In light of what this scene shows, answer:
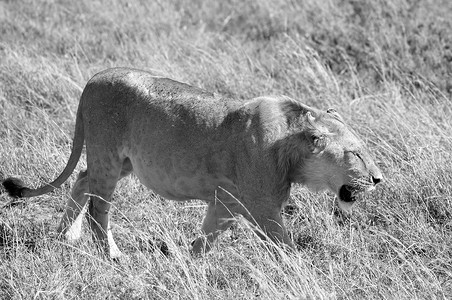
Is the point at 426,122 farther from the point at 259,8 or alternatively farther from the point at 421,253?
the point at 259,8

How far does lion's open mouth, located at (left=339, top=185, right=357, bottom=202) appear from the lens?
4723 millimetres

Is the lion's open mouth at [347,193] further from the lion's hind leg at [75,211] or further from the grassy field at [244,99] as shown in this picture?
the lion's hind leg at [75,211]

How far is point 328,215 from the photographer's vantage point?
5488 mm

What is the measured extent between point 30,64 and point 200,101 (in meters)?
3.87

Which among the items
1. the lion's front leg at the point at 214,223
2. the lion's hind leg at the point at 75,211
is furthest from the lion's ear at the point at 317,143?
the lion's hind leg at the point at 75,211

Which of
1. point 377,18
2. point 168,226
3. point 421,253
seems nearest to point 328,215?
point 421,253

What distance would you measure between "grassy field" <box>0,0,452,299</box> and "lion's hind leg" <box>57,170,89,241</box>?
0.13 meters

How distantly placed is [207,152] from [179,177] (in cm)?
26

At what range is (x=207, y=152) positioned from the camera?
5.01 metres

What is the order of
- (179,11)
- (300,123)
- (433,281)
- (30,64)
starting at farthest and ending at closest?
(179,11) → (30,64) → (300,123) → (433,281)

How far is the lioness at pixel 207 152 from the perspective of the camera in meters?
4.77

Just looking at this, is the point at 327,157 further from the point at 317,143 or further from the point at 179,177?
the point at 179,177

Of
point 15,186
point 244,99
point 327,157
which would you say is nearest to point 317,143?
point 327,157

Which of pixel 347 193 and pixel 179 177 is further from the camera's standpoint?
pixel 179 177
